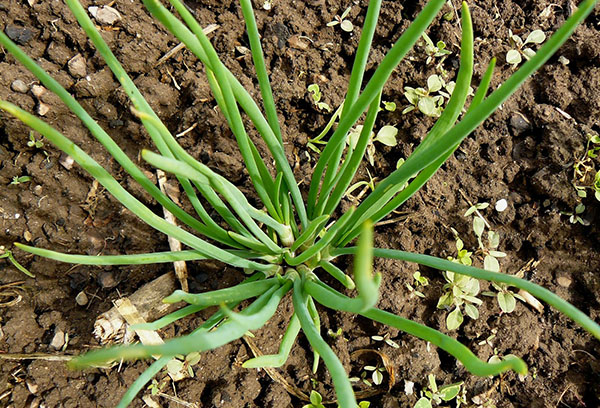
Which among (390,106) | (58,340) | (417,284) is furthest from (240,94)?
(58,340)

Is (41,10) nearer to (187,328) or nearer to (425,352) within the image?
(187,328)

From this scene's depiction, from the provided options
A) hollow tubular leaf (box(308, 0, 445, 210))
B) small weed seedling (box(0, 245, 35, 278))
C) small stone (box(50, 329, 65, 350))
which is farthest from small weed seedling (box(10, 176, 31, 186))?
hollow tubular leaf (box(308, 0, 445, 210))

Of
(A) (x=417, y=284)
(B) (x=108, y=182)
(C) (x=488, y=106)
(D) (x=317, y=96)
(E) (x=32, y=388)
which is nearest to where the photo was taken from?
(C) (x=488, y=106)

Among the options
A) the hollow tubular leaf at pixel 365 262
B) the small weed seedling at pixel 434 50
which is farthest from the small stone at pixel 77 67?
the hollow tubular leaf at pixel 365 262

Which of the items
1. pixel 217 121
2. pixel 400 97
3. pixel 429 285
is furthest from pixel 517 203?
pixel 217 121

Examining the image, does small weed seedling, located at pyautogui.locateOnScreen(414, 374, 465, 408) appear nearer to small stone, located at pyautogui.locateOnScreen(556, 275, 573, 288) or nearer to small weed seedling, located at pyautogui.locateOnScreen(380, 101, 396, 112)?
small stone, located at pyautogui.locateOnScreen(556, 275, 573, 288)

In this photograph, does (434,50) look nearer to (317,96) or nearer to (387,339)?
(317,96)

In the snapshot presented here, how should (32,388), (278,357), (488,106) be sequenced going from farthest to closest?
(32,388) → (278,357) → (488,106)
